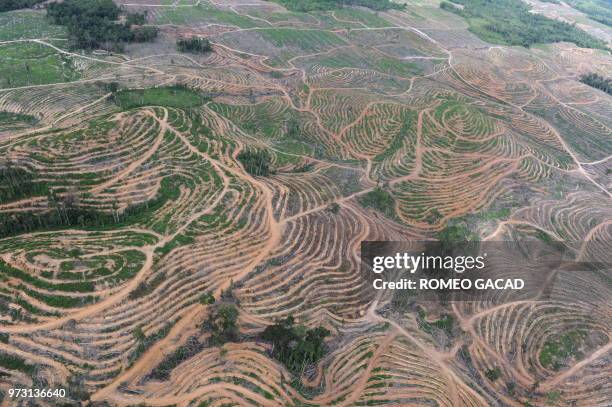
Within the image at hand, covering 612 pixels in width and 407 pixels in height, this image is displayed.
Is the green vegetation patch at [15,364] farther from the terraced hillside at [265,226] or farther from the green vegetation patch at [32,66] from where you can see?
the green vegetation patch at [32,66]

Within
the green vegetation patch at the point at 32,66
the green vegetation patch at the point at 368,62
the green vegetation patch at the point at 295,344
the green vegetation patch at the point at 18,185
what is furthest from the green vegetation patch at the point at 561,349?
the green vegetation patch at the point at 32,66

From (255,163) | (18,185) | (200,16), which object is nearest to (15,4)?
(200,16)

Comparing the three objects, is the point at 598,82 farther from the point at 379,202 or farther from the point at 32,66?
the point at 32,66

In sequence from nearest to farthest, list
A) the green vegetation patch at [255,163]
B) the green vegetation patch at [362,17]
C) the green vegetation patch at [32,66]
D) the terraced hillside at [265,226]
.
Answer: the terraced hillside at [265,226], the green vegetation patch at [255,163], the green vegetation patch at [32,66], the green vegetation patch at [362,17]

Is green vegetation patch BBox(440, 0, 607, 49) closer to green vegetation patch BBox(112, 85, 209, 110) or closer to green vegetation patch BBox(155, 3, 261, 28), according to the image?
green vegetation patch BBox(155, 3, 261, 28)

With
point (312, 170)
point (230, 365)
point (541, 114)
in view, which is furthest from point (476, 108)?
point (230, 365)

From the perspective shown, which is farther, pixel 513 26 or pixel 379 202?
pixel 513 26

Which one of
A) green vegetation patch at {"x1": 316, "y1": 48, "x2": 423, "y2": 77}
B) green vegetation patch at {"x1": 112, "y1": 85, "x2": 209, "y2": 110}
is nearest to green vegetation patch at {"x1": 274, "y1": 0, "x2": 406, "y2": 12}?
green vegetation patch at {"x1": 316, "y1": 48, "x2": 423, "y2": 77}

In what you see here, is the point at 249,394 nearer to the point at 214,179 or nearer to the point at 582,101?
the point at 214,179
